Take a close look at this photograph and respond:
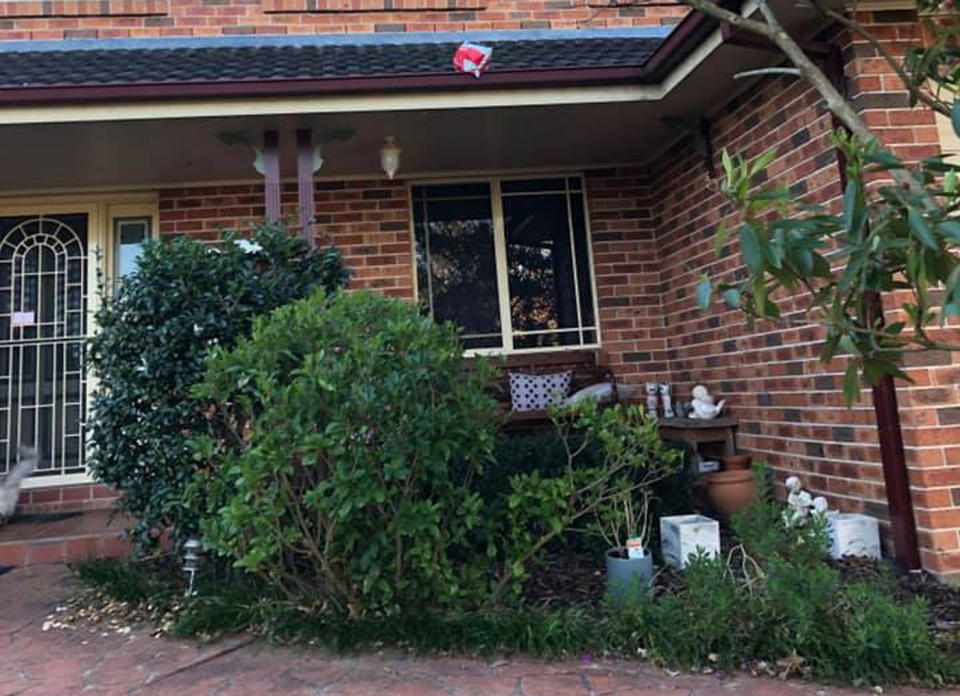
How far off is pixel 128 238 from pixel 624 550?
4.62 meters

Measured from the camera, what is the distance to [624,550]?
3240 millimetres

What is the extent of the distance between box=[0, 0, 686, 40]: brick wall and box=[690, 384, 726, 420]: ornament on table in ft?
11.4

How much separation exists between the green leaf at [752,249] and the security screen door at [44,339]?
4.94m

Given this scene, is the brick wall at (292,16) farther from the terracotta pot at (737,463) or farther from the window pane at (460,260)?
the terracotta pot at (737,463)

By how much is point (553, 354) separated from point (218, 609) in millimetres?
3314

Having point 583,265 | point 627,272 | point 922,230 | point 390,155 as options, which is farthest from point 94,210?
point 922,230

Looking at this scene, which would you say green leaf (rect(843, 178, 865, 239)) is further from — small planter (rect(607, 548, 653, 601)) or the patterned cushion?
the patterned cushion

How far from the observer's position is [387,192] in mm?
5664

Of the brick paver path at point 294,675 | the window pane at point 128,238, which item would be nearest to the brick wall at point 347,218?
the window pane at point 128,238

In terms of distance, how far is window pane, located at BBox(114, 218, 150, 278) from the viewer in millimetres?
5473

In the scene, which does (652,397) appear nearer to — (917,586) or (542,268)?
(542,268)

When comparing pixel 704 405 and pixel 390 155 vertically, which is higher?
pixel 390 155

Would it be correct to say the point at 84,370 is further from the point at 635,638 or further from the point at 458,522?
the point at 635,638

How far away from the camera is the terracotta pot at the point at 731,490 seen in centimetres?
426
